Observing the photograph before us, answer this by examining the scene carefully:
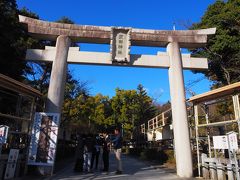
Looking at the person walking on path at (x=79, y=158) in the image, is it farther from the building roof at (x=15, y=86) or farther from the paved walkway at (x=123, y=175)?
the building roof at (x=15, y=86)

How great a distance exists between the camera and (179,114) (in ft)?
34.3

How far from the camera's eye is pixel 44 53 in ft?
35.1

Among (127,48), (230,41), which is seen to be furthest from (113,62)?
(230,41)

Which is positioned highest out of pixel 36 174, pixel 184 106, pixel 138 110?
pixel 138 110

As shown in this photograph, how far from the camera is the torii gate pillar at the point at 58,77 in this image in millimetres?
10188

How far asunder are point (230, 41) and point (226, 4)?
3408mm

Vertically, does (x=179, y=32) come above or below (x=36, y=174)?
above

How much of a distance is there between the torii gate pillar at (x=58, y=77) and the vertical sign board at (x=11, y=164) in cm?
210

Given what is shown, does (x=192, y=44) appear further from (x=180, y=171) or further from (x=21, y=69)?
(x=21, y=69)

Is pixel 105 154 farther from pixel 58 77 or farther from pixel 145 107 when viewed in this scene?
pixel 145 107

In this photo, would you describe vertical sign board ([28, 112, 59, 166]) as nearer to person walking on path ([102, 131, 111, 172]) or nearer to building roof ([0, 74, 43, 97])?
building roof ([0, 74, 43, 97])

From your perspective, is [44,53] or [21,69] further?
[21,69]

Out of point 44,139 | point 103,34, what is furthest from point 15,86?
point 103,34

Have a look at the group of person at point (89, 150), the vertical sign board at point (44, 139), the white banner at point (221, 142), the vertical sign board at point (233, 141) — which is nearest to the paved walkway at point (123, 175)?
the group of person at point (89, 150)
